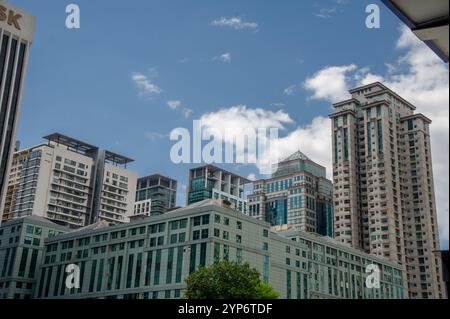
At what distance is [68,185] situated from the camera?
382 feet

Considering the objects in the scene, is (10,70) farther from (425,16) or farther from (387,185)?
(425,16)

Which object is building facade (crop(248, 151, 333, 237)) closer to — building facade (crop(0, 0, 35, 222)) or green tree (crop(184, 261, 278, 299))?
building facade (crop(0, 0, 35, 222))

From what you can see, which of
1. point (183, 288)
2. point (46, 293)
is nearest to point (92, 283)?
point (46, 293)

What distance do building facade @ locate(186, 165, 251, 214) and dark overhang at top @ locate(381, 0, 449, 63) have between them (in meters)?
134

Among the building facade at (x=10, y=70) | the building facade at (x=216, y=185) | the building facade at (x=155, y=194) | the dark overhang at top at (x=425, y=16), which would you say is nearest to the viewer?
the dark overhang at top at (x=425, y=16)

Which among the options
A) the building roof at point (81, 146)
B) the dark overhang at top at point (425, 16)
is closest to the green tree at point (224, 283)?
the dark overhang at top at point (425, 16)

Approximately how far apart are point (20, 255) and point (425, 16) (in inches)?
3175

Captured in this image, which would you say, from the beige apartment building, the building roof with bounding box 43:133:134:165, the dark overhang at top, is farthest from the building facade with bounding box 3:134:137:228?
the dark overhang at top

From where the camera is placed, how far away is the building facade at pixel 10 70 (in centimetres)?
Answer: 8019

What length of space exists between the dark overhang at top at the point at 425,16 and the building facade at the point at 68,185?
112 m

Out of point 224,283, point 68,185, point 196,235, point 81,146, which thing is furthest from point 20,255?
point 81,146

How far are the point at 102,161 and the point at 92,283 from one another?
55.7 m

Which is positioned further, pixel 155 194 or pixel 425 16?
pixel 155 194

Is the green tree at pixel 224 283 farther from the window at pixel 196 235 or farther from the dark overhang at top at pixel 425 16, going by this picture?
the dark overhang at top at pixel 425 16
